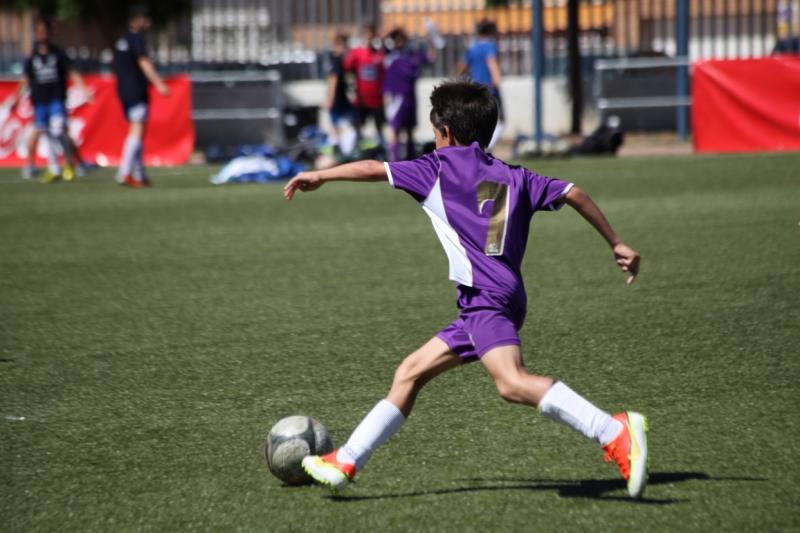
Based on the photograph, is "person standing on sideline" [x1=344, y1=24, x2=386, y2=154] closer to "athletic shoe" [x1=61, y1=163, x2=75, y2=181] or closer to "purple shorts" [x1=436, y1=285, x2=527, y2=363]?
"athletic shoe" [x1=61, y1=163, x2=75, y2=181]

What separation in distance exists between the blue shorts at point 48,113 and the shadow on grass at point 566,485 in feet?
44.9

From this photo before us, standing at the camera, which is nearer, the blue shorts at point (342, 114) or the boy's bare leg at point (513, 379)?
the boy's bare leg at point (513, 379)

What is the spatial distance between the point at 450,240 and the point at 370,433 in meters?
0.69

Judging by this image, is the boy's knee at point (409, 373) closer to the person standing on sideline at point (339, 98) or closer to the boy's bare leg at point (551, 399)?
the boy's bare leg at point (551, 399)

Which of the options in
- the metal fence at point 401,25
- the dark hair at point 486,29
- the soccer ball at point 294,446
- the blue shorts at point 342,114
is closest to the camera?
the soccer ball at point 294,446

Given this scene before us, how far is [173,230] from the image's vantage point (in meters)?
11.8

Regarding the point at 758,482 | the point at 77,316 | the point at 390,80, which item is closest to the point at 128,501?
the point at 758,482

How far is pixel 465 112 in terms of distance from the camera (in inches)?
162

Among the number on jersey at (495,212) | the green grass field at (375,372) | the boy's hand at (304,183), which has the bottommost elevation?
the green grass field at (375,372)

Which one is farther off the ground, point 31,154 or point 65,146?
point 65,146

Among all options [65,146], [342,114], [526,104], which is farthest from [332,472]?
[526,104]

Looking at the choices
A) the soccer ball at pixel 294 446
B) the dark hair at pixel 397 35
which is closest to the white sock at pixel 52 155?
the dark hair at pixel 397 35

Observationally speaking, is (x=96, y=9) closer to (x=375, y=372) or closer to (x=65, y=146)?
(x=65, y=146)

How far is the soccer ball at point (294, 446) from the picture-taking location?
4.23 meters
